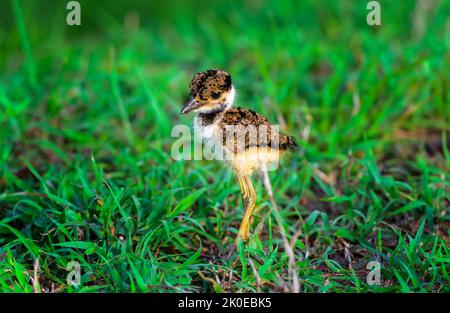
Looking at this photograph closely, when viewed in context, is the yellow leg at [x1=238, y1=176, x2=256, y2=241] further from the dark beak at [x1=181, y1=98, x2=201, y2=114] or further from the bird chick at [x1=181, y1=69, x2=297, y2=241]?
the dark beak at [x1=181, y1=98, x2=201, y2=114]

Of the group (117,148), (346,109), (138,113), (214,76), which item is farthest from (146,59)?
(214,76)

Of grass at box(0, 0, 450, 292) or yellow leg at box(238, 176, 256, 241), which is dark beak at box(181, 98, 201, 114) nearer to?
yellow leg at box(238, 176, 256, 241)

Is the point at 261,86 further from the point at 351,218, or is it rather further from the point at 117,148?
the point at 351,218

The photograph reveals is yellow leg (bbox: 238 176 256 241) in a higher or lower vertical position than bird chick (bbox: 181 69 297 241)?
lower

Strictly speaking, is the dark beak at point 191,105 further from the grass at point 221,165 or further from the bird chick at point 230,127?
the grass at point 221,165

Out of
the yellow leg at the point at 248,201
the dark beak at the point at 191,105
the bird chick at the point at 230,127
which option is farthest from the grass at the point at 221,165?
the dark beak at the point at 191,105

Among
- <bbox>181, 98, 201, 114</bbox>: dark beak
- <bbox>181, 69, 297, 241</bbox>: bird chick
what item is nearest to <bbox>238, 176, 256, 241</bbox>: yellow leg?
<bbox>181, 69, 297, 241</bbox>: bird chick

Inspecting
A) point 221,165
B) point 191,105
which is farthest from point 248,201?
point 221,165

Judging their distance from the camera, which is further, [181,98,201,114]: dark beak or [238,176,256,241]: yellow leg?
[238,176,256,241]: yellow leg

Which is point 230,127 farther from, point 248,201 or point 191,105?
point 248,201
